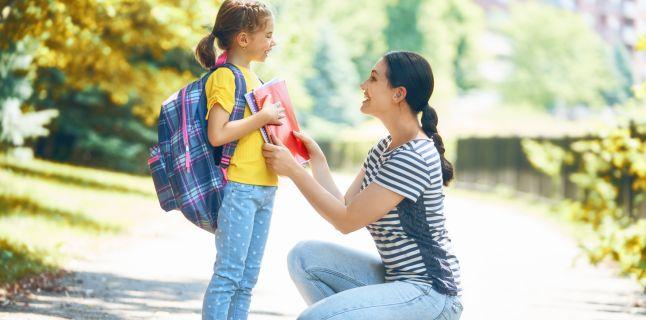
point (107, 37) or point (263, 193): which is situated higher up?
point (107, 37)

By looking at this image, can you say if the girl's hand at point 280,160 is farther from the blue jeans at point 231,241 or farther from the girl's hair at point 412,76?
the girl's hair at point 412,76

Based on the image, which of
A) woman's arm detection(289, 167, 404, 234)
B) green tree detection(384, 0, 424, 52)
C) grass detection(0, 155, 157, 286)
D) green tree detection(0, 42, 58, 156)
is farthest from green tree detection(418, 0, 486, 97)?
woman's arm detection(289, 167, 404, 234)

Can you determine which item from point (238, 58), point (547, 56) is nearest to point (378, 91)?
point (238, 58)

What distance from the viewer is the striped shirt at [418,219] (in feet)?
14.9

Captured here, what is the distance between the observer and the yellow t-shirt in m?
4.79

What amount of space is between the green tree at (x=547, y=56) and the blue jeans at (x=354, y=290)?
90.4 meters

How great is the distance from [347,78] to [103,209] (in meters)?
56.9

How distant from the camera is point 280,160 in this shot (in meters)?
4.73

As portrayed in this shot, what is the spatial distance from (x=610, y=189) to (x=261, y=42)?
9.78m

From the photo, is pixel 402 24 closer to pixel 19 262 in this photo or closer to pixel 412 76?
pixel 19 262

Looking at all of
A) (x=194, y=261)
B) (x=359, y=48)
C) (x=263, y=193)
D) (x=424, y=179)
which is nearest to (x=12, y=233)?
(x=194, y=261)

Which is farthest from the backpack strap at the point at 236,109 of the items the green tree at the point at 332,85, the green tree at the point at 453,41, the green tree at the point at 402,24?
the green tree at the point at 402,24

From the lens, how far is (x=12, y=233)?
991cm

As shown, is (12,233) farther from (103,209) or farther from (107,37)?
(107,37)
